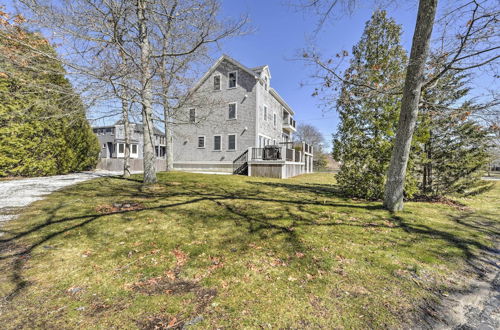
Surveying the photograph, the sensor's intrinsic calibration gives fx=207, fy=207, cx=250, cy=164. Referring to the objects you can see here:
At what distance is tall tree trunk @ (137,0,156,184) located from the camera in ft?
21.3

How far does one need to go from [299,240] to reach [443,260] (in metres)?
2.05

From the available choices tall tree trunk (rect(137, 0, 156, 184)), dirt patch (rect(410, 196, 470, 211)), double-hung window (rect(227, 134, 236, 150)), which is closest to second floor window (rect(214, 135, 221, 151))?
double-hung window (rect(227, 134, 236, 150))

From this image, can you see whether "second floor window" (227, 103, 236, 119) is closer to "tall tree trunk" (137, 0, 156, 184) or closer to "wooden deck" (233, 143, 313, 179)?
"wooden deck" (233, 143, 313, 179)

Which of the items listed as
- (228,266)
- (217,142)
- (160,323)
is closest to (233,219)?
(228,266)

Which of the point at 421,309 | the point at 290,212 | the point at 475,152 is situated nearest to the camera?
the point at 421,309

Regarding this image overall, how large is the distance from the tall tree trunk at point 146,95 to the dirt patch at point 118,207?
3021 millimetres

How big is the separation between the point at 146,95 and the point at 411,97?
782 cm

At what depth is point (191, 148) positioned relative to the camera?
20156 mm

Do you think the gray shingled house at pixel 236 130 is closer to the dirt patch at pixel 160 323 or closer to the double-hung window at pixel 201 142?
the double-hung window at pixel 201 142

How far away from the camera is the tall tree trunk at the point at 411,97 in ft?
15.7

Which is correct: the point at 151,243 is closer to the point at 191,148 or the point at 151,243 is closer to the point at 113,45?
the point at 113,45

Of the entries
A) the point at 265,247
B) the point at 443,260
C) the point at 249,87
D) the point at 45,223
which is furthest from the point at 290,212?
the point at 249,87

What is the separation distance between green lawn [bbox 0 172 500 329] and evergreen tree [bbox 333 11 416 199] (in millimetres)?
1922

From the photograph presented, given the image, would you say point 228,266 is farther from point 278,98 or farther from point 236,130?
point 278,98
